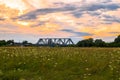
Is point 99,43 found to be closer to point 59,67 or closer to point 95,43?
point 95,43

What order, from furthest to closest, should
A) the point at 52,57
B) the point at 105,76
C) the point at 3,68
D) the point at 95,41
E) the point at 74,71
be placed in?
the point at 95,41, the point at 52,57, the point at 3,68, the point at 74,71, the point at 105,76

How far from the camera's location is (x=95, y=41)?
72.8 m

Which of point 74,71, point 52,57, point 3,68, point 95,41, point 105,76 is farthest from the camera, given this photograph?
point 95,41

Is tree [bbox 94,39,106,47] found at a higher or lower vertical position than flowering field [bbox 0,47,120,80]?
higher

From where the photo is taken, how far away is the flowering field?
28.6 meters

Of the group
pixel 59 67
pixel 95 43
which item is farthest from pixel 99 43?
pixel 59 67

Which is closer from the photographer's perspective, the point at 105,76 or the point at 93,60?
the point at 105,76

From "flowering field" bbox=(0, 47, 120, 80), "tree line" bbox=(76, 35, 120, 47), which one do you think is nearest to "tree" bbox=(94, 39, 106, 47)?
"tree line" bbox=(76, 35, 120, 47)

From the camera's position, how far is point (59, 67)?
31.4 m

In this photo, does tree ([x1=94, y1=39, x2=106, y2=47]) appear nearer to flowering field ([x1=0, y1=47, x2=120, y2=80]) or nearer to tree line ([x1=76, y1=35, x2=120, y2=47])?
tree line ([x1=76, y1=35, x2=120, y2=47])

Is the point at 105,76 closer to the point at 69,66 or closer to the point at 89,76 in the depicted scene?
the point at 89,76

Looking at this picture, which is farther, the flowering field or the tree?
the tree

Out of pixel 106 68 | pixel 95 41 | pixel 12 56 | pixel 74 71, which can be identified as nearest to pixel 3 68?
pixel 12 56

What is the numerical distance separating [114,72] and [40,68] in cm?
657
